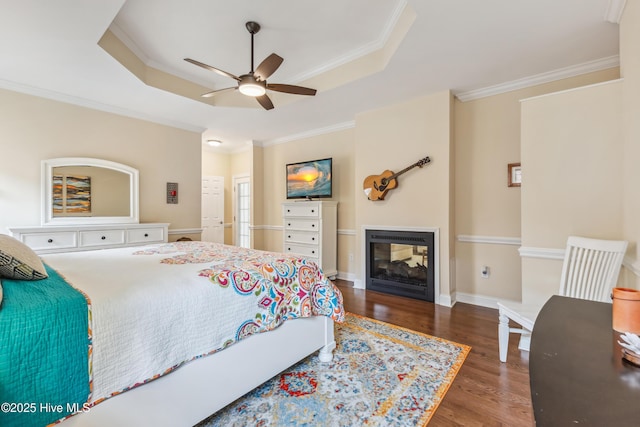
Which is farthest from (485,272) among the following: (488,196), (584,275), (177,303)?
(177,303)

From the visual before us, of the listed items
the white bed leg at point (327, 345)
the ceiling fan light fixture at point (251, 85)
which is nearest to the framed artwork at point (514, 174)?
the white bed leg at point (327, 345)

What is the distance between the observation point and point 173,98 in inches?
Answer: 139

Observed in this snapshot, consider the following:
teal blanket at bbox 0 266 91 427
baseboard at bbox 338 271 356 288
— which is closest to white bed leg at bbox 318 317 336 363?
teal blanket at bbox 0 266 91 427

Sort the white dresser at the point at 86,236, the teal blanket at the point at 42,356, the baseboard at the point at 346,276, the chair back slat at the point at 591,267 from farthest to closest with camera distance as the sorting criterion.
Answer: the baseboard at the point at 346,276
the white dresser at the point at 86,236
the chair back slat at the point at 591,267
the teal blanket at the point at 42,356

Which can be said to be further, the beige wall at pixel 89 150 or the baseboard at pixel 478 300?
the baseboard at pixel 478 300

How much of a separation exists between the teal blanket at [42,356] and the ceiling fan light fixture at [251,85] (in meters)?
2.00

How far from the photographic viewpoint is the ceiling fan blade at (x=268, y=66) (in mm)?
2219

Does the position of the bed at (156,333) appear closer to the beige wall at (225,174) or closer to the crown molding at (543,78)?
the crown molding at (543,78)

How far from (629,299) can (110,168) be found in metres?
4.81

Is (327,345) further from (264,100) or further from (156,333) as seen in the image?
(264,100)

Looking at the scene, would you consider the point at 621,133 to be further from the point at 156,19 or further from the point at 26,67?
the point at 26,67

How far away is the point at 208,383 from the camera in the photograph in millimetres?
1404

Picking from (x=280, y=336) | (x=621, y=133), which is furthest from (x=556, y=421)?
(x=621, y=133)

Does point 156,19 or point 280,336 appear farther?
point 156,19
